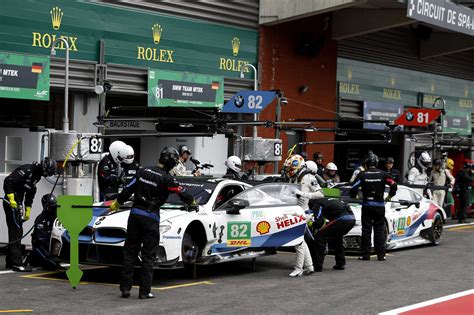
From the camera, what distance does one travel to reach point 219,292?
10.6m

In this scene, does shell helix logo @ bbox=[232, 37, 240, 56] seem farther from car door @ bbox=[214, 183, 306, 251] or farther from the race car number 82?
the race car number 82

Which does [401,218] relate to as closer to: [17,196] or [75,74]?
[17,196]

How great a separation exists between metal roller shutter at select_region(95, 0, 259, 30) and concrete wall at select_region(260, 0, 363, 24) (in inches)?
10.5

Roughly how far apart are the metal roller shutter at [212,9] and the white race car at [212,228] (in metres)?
7.74

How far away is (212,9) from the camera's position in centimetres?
2131

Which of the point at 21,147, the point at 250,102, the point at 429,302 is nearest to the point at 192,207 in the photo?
the point at 429,302

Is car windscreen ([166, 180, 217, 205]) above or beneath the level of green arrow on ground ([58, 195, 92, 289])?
above

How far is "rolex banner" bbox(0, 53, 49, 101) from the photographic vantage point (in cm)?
1673

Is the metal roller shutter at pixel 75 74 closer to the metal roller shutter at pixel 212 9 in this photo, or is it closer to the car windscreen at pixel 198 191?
the metal roller shutter at pixel 212 9

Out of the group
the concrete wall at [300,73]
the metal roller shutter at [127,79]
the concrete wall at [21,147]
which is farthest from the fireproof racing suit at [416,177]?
the concrete wall at [21,147]

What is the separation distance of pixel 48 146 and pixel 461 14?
15.3 meters

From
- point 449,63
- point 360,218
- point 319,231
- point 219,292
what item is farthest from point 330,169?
point 449,63

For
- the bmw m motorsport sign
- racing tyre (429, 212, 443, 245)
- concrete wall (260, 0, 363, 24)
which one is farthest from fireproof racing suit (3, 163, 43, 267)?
concrete wall (260, 0, 363, 24)

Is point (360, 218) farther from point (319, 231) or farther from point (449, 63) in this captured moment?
point (449, 63)
